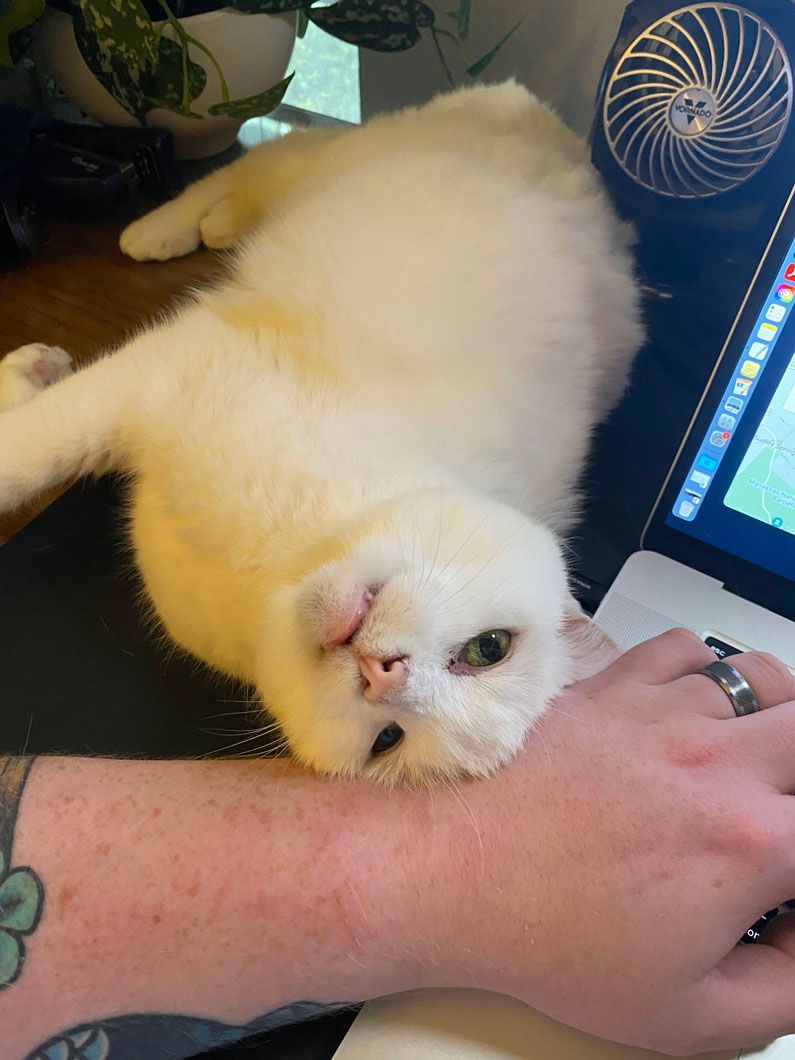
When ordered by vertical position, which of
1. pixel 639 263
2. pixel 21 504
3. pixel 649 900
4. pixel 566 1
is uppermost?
pixel 566 1

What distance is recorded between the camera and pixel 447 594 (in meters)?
0.65

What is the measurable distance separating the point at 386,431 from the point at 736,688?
0.41 meters

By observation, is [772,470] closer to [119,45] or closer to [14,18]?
[119,45]

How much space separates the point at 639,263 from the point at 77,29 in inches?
29.7

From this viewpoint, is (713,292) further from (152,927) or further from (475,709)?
(152,927)

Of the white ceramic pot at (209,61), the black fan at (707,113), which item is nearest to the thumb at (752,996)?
the black fan at (707,113)

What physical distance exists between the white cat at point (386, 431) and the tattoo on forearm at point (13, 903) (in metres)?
0.22

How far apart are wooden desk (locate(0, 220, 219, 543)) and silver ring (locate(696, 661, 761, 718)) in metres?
0.78

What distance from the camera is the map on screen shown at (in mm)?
732

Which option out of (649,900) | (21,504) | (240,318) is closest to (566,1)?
(240,318)

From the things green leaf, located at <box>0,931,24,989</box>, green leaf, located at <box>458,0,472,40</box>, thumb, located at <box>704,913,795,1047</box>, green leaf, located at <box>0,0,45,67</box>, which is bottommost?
green leaf, located at <box>0,931,24,989</box>

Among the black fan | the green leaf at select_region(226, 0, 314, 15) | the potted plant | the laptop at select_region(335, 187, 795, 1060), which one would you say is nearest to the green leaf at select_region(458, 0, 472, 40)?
the potted plant

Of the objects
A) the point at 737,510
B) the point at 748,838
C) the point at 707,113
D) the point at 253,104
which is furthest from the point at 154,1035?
the point at 253,104

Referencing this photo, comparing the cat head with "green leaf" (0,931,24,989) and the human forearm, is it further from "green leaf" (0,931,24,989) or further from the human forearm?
"green leaf" (0,931,24,989)
